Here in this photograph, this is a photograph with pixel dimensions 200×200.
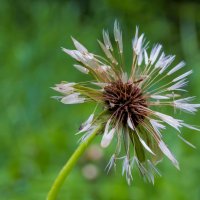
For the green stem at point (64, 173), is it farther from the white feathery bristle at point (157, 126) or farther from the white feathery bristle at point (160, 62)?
the white feathery bristle at point (160, 62)

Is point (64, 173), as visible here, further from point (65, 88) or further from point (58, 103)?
point (58, 103)

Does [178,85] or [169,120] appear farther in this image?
[178,85]

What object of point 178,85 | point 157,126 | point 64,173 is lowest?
point 64,173

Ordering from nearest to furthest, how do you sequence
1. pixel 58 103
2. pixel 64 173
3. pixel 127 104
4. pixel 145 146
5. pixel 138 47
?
1. pixel 64 173
2. pixel 145 146
3. pixel 127 104
4. pixel 138 47
5. pixel 58 103

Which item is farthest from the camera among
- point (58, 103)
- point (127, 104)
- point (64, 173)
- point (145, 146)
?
point (58, 103)

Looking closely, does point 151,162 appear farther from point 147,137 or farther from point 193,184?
point 193,184

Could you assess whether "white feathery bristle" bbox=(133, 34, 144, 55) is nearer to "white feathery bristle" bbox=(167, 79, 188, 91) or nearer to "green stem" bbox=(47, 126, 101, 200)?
"white feathery bristle" bbox=(167, 79, 188, 91)

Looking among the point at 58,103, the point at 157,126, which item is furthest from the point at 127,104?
the point at 58,103

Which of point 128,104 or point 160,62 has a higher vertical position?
point 160,62

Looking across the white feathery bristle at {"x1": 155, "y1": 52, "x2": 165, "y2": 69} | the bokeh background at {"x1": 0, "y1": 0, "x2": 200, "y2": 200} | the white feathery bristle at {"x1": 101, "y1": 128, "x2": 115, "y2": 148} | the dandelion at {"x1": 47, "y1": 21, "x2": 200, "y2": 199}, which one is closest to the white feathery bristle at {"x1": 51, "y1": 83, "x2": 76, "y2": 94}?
the dandelion at {"x1": 47, "y1": 21, "x2": 200, "y2": 199}

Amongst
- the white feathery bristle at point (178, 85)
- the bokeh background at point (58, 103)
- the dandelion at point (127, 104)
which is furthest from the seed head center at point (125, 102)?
the bokeh background at point (58, 103)
